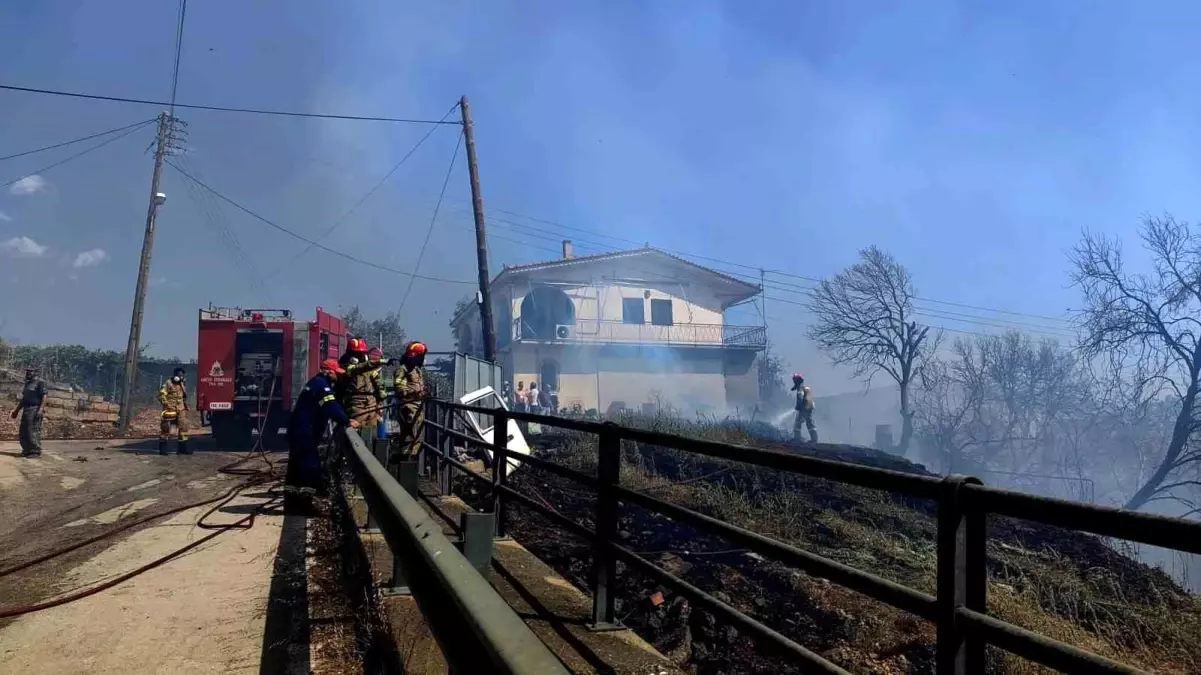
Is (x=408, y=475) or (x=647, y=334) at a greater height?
(x=647, y=334)

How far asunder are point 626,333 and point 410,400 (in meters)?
27.6

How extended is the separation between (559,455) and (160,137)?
20092 mm

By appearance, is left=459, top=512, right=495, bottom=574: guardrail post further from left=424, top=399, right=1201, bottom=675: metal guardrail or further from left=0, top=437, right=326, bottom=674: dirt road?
left=0, top=437, right=326, bottom=674: dirt road

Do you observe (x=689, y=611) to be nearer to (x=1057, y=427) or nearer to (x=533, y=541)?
(x=533, y=541)

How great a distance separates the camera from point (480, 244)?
19922 mm

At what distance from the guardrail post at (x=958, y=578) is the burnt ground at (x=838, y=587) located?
3.74 ft

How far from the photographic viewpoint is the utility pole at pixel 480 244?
62.5 feet

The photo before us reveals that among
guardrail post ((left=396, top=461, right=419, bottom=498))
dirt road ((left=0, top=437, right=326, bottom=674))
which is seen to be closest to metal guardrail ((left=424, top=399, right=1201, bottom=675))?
guardrail post ((left=396, top=461, right=419, bottom=498))

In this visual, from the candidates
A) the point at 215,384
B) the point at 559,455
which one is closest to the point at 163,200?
the point at 215,384

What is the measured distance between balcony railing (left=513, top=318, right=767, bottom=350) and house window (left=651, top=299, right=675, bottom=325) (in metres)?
0.68

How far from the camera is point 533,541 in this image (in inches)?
294

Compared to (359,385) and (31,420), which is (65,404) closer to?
(31,420)

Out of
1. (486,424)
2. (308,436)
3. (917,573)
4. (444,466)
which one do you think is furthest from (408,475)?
(486,424)

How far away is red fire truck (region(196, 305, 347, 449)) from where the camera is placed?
1636 centimetres
